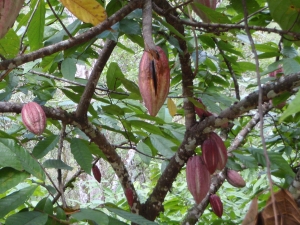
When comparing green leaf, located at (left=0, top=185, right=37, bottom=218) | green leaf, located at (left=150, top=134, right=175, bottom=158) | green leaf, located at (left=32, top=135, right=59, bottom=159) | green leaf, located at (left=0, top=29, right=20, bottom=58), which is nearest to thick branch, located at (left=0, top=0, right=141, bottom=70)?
green leaf, located at (left=0, top=29, right=20, bottom=58)

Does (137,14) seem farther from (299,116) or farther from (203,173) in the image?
(299,116)

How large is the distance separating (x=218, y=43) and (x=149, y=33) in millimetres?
892

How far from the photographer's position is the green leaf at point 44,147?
1000 mm

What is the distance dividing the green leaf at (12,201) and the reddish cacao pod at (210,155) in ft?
1.52

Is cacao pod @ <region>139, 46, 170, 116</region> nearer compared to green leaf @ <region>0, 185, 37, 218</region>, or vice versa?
cacao pod @ <region>139, 46, 170, 116</region>

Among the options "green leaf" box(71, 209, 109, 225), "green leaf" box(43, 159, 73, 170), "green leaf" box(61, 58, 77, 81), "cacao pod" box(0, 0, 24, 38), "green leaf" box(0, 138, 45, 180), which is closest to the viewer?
"cacao pod" box(0, 0, 24, 38)

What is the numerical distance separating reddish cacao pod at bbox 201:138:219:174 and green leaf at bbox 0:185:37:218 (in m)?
0.46

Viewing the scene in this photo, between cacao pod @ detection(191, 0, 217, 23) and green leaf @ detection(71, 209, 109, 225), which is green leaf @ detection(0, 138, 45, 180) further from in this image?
cacao pod @ detection(191, 0, 217, 23)

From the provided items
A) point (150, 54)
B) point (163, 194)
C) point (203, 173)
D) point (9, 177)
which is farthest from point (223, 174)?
point (150, 54)

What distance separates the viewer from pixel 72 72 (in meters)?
1.15

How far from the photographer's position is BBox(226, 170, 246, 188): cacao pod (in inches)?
54.2

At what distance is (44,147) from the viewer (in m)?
1.02

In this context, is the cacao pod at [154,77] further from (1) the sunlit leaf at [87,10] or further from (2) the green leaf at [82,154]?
(2) the green leaf at [82,154]

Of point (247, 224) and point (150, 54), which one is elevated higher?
point (150, 54)
